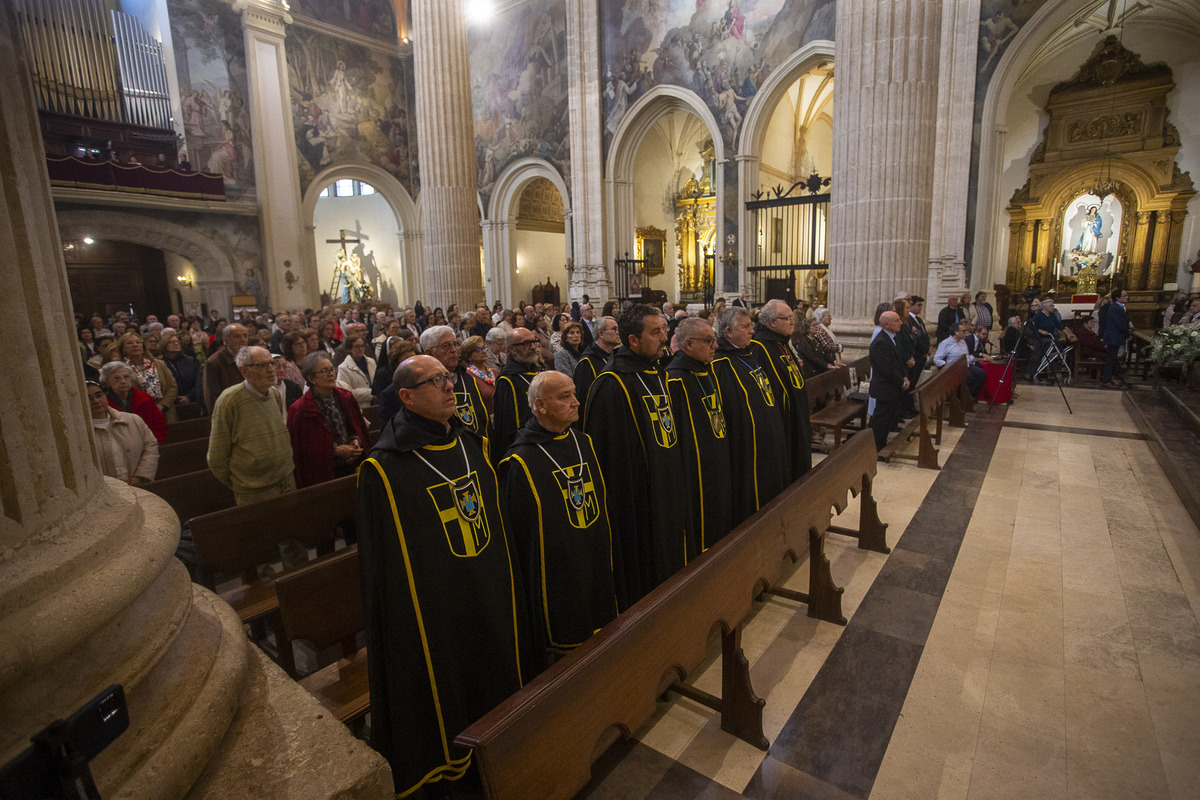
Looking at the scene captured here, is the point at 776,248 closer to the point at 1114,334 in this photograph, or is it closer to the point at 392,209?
the point at 1114,334

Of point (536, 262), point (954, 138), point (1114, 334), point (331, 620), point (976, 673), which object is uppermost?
point (954, 138)

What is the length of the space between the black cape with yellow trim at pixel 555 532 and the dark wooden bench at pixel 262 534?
3.79 ft

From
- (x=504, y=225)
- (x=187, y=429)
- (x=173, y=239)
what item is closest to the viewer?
(x=187, y=429)

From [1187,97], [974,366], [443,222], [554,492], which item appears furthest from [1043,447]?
[1187,97]

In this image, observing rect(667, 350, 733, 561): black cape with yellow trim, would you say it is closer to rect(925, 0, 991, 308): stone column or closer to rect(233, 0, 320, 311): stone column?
rect(925, 0, 991, 308): stone column

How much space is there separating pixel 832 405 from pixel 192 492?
6.10 metres

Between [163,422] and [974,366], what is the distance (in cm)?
948

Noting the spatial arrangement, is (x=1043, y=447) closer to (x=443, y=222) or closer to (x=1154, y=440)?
(x=1154, y=440)

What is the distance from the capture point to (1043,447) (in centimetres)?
657

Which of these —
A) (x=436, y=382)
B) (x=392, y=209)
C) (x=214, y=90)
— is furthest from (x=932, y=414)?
(x=392, y=209)

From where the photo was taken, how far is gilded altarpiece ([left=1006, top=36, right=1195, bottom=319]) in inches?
567

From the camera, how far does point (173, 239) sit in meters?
16.1

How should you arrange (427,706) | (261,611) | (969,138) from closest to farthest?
(427,706)
(261,611)
(969,138)

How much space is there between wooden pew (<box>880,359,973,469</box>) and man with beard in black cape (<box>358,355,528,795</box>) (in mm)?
4615
